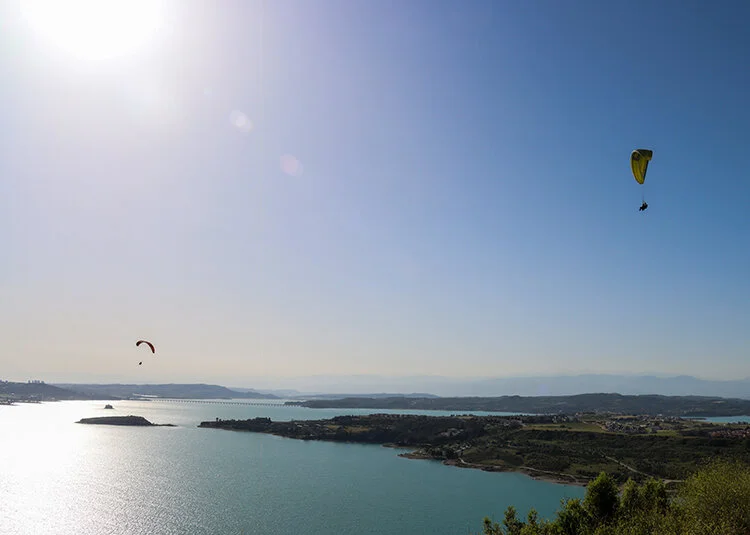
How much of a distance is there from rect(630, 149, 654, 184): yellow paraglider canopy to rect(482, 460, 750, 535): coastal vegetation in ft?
64.2

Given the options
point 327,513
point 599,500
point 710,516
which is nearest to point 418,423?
point 327,513

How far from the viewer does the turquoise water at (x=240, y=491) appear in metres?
58.8

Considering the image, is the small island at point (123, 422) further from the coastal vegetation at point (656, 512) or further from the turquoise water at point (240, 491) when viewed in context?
the coastal vegetation at point (656, 512)

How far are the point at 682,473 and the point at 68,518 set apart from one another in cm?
9232

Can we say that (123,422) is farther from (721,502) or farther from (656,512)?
(721,502)

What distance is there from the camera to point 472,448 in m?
123

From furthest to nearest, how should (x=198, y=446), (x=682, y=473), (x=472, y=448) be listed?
(x=198, y=446)
(x=472, y=448)
(x=682, y=473)

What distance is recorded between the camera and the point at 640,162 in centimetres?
2983

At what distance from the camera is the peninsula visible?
3526 inches

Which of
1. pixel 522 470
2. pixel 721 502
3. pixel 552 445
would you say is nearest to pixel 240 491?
pixel 522 470

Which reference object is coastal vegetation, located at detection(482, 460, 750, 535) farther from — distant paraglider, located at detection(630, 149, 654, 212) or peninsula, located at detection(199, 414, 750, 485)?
peninsula, located at detection(199, 414, 750, 485)

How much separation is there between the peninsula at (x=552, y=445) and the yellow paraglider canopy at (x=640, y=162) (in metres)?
69.6

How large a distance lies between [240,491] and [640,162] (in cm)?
7411

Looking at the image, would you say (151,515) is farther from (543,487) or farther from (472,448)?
(472,448)
